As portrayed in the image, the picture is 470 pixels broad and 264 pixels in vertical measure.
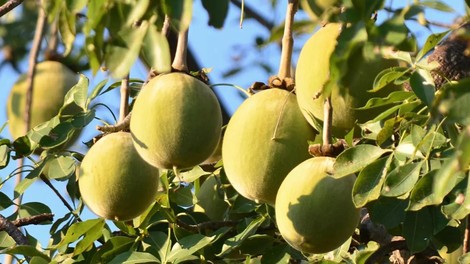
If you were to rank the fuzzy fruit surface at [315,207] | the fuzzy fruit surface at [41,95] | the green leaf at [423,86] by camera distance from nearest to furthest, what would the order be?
the fuzzy fruit surface at [315,207], the green leaf at [423,86], the fuzzy fruit surface at [41,95]

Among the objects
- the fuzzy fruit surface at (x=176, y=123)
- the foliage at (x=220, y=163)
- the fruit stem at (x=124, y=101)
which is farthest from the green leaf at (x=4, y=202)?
the fuzzy fruit surface at (x=176, y=123)

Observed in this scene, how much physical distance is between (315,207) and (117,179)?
311mm

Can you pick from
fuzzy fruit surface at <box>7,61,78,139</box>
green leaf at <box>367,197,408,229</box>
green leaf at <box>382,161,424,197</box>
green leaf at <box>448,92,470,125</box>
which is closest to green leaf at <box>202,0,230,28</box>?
green leaf at <box>448,92,470,125</box>

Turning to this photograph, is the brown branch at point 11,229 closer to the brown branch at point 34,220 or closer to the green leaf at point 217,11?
the brown branch at point 34,220

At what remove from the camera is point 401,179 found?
1.41 metres

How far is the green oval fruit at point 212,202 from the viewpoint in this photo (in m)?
1.89

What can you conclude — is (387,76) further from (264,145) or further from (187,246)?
(187,246)

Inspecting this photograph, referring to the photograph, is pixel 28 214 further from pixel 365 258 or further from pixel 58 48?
pixel 365 258

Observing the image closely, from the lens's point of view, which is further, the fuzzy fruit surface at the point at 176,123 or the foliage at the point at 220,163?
the fuzzy fruit surface at the point at 176,123

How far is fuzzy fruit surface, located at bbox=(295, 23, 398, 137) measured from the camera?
1.34 metres

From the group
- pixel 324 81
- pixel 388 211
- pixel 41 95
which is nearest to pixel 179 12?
pixel 324 81

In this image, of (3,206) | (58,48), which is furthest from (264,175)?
(58,48)

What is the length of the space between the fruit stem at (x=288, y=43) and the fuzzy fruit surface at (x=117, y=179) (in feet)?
0.73

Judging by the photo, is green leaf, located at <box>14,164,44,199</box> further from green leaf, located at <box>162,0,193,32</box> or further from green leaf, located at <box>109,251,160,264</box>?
green leaf, located at <box>162,0,193,32</box>
